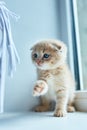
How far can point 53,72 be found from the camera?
108cm

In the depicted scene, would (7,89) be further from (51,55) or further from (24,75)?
(51,55)

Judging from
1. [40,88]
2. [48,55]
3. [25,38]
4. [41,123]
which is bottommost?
[41,123]

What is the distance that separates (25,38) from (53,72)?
26 cm

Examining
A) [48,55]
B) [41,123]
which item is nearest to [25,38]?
[48,55]

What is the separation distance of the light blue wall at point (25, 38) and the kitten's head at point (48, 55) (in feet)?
0.56

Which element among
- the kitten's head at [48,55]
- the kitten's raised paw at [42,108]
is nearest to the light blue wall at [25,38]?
the kitten's raised paw at [42,108]

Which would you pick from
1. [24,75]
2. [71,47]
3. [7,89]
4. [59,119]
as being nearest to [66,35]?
[71,47]

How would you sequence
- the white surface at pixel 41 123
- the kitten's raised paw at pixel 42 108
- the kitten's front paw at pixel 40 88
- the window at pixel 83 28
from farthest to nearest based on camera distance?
the window at pixel 83 28, the kitten's raised paw at pixel 42 108, the kitten's front paw at pixel 40 88, the white surface at pixel 41 123

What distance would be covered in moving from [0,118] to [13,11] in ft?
1.71

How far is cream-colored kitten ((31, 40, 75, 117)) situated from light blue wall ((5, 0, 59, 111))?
11 cm

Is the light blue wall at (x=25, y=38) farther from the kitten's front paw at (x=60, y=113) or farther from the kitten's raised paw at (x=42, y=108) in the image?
the kitten's front paw at (x=60, y=113)

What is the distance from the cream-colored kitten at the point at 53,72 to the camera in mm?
1032

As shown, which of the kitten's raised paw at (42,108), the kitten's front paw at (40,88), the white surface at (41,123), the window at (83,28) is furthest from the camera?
the window at (83,28)

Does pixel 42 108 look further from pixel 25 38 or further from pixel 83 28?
pixel 83 28
